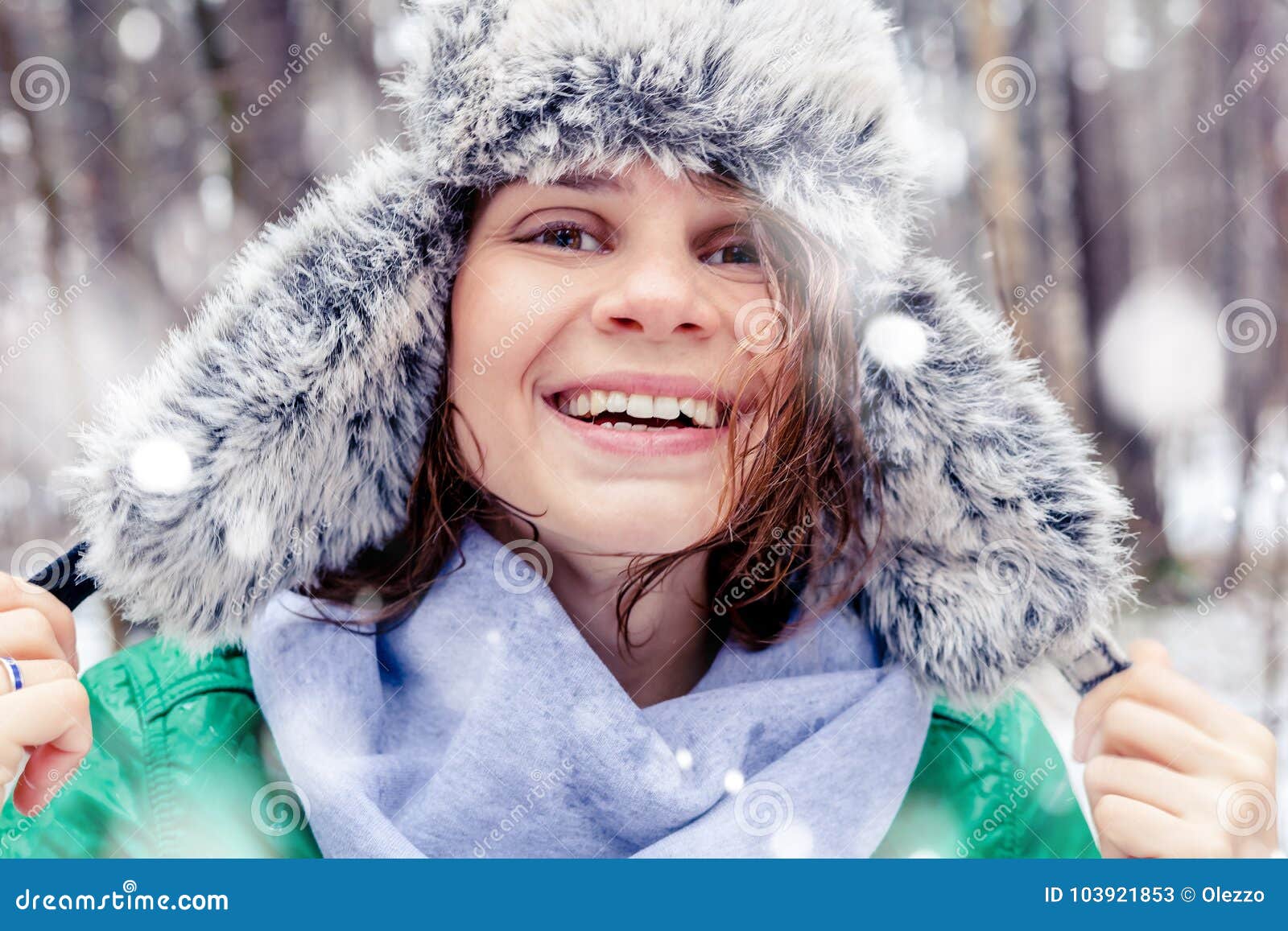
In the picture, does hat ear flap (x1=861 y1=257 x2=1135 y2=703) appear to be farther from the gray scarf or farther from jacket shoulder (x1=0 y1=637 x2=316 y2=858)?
jacket shoulder (x1=0 y1=637 x2=316 y2=858)

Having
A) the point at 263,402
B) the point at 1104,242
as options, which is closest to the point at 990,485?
the point at 263,402

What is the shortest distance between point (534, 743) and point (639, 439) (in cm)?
48

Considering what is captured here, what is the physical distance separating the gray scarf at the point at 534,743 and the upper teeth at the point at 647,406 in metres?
0.31

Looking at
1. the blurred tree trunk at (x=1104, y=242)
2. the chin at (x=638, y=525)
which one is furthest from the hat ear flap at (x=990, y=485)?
the blurred tree trunk at (x=1104, y=242)

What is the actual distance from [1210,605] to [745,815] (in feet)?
15.7

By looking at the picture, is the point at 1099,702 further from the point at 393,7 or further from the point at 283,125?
the point at 393,7

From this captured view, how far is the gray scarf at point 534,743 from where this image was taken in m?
1.23

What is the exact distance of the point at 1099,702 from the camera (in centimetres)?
127

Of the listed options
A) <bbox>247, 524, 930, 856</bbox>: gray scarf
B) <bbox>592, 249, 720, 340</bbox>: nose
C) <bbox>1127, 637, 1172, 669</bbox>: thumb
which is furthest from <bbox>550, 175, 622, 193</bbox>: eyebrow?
<bbox>1127, 637, 1172, 669</bbox>: thumb

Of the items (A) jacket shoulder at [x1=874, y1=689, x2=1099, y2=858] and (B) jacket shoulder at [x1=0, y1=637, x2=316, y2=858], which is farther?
(A) jacket shoulder at [x1=874, y1=689, x2=1099, y2=858]

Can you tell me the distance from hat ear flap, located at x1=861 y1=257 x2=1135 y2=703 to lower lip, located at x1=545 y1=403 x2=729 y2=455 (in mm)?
304

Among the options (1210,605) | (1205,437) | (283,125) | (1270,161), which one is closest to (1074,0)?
(1270,161)

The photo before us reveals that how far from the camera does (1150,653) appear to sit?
1244 millimetres

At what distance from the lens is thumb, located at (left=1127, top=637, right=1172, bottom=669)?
123 centimetres
